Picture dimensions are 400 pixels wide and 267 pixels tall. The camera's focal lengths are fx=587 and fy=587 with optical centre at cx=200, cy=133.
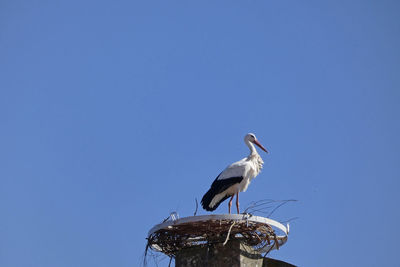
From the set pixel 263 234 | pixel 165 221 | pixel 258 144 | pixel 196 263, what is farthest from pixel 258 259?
pixel 258 144

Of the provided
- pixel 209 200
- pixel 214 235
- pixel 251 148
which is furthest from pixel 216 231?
pixel 251 148

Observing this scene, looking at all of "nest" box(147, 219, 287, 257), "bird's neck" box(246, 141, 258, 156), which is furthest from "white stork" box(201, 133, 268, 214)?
"nest" box(147, 219, 287, 257)

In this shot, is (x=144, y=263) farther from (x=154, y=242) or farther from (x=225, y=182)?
(x=225, y=182)

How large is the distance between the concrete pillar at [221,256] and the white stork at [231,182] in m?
1.93

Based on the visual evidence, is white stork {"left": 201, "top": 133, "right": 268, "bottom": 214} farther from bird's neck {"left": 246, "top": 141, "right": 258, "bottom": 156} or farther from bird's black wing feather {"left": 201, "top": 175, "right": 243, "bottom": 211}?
bird's neck {"left": 246, "top": 141, "right": 258, "bottom": 156}

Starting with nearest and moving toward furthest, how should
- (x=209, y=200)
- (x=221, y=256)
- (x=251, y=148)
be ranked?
(x=221, y=256) < (x=209, y=200) < (x=251, y=148)

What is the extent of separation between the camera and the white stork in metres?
8.74

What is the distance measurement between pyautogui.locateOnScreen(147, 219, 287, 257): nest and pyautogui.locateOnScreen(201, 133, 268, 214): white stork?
5.65 ft

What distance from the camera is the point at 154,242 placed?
7121 millimetres

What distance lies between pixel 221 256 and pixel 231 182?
7.66ft

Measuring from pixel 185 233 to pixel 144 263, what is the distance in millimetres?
601

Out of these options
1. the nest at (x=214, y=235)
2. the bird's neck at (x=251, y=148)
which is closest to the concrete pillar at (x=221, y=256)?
the nest at (x=214, y=235)

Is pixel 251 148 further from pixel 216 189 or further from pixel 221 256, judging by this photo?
pixel 221 256

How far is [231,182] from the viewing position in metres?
8.78
